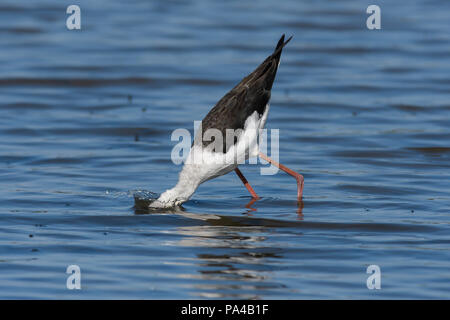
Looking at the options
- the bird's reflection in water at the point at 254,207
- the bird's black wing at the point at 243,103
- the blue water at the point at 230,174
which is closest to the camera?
the blue water at the point at 230,174

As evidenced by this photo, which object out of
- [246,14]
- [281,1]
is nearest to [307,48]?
[246,14]

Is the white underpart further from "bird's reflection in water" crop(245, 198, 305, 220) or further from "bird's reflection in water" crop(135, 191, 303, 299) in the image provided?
"bird's reflection in water" crop(245, 198, 305, 220)

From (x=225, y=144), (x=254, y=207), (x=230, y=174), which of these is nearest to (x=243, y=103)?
(x=225, y=144)

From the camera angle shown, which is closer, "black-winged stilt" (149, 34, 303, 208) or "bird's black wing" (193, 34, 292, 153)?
"black-winged stilt" (149, 34, 303, 208)

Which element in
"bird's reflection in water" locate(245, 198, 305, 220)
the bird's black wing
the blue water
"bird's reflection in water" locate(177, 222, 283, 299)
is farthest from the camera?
the bird's black wing

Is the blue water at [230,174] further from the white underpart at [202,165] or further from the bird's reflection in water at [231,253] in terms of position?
the white underpart at [202,165]

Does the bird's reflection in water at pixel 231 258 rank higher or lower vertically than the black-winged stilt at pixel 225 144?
lower

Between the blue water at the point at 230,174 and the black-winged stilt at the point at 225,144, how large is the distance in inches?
13.3

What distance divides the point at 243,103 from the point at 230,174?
2187mm

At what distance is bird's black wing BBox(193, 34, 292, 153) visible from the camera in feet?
31.3

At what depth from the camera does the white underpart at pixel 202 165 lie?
9.41m

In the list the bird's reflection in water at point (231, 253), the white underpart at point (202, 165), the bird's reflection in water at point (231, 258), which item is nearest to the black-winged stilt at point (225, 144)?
the white underpart at point (202, 165)

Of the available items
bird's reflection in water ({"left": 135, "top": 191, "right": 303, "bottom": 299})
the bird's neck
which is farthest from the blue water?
the bird's neck

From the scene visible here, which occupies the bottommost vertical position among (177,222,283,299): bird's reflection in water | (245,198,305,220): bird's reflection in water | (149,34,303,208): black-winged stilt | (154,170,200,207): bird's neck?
(177,222,283,299): bird's reflection in water
